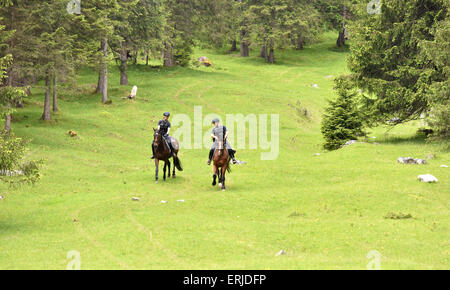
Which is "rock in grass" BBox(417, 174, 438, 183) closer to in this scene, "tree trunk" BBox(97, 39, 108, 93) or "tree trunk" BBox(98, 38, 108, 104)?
"tree trunk" BBox(97, 39, 108, 93)

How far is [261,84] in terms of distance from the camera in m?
72.1

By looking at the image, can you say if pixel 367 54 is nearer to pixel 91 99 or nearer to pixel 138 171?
pixel 138 171

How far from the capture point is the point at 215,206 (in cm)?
2445

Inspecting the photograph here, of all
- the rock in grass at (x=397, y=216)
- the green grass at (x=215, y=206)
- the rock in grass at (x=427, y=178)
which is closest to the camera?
the green grass at (x=215, y=206)

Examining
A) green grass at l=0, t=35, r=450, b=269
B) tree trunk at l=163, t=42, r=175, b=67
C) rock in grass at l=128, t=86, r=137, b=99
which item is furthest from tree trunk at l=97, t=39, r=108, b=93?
tree trunk at l=163, t=42, r=175, b=67

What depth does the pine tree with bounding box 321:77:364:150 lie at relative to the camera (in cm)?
4151

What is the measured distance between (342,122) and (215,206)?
2047cm

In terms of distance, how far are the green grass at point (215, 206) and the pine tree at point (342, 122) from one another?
6.45ft

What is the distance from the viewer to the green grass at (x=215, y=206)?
17.0 metres

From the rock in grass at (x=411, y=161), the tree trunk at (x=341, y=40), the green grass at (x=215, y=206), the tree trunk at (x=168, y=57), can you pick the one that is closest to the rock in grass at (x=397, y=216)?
the green grass at (x=215, y=206)

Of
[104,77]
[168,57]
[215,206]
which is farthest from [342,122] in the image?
[168,57]

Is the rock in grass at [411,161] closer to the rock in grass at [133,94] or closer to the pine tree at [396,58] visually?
the pine tree at [396,58]
